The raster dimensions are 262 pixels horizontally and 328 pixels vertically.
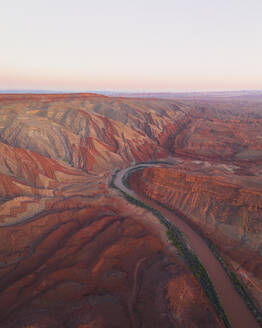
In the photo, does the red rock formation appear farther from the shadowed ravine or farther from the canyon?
the shadowed ravine

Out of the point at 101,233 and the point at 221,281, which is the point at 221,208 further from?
the point at 101,233

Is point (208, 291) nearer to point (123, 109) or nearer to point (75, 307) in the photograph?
point (75, 307)

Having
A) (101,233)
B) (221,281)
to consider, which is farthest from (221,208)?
(101,233)

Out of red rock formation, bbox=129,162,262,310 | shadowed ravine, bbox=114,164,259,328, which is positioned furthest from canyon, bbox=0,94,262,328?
shadowed ravine, bbox=114,164,259,328

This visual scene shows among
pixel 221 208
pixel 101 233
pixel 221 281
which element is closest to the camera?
pixel 221 281

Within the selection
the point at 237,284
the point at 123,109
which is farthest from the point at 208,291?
the point at 123,109

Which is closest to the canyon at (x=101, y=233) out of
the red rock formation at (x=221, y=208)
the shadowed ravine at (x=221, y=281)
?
the red rock formation at (x=221, y=208)

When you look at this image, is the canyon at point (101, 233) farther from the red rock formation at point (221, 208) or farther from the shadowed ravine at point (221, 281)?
the shadowed ravine at point (221, 281)

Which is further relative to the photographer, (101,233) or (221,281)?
(101,233)
